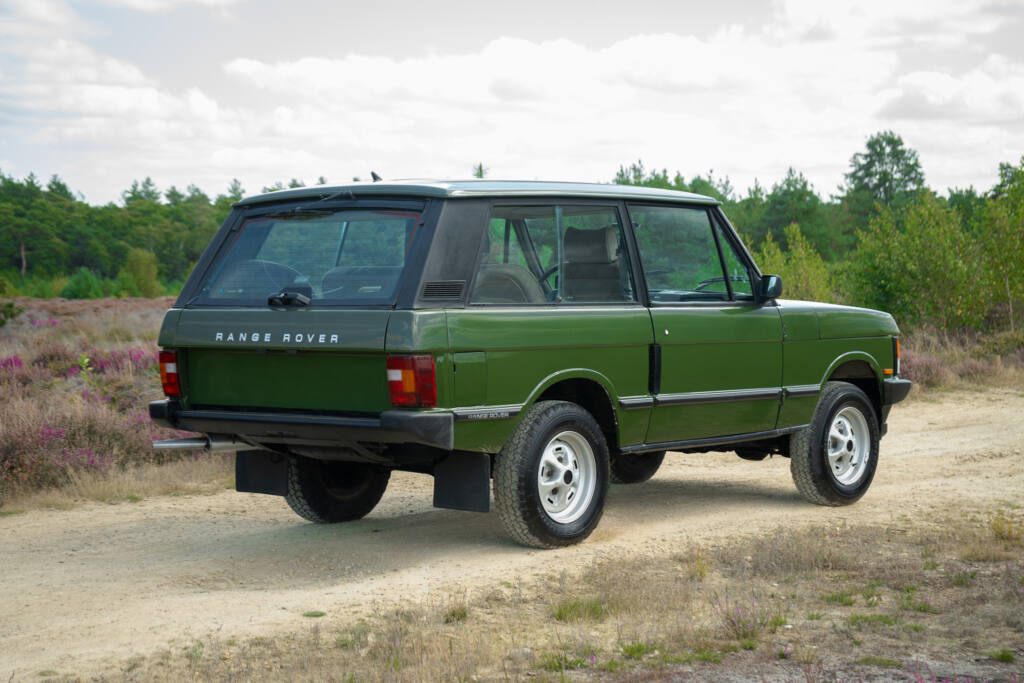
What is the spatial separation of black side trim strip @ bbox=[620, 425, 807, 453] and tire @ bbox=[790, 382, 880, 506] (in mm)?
159

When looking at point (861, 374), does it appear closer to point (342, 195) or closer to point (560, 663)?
point (342, 195)

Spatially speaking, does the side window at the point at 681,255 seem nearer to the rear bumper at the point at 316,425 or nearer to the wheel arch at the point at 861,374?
the wheel arch at the point at 861,374

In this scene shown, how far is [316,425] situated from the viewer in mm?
6004

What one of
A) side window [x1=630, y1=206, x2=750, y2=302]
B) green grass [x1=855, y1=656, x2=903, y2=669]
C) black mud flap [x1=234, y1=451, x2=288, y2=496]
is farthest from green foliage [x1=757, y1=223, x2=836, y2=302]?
green grass [x1=855, y1=656, x2=903, y2=669]

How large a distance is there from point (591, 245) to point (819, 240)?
2635 inches

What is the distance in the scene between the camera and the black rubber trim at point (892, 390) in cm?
864

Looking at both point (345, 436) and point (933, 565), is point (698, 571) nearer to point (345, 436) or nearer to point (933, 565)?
point (933, 565)

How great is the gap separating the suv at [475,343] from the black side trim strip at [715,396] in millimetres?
19

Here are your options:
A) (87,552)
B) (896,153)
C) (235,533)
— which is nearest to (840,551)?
(235,533)

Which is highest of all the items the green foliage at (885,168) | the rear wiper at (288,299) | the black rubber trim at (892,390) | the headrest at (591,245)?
the green foliage at (885,168)

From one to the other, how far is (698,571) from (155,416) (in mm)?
3174

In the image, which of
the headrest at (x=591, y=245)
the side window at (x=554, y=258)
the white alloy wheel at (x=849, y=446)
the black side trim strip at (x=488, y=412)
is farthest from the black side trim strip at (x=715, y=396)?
the black side trim strip at (x=488, y=412)

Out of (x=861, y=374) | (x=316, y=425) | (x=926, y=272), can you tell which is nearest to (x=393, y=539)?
(x=316, y=425)

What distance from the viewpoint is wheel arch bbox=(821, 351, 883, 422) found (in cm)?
834
